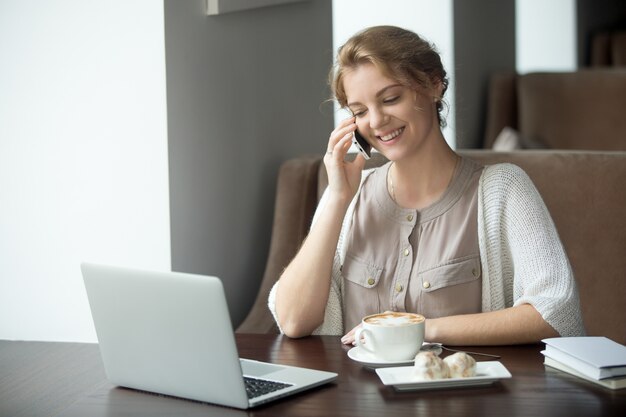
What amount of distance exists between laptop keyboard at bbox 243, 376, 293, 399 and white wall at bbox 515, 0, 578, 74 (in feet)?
13.4

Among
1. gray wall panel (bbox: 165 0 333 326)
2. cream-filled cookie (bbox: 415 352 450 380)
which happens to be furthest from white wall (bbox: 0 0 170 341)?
cream-filled cookie (bbox: 415 352 450 380)

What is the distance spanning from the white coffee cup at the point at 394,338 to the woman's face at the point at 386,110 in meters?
0.54

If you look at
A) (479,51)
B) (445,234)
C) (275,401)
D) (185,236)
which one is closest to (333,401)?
(275,401)

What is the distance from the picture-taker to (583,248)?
2498 millimetres

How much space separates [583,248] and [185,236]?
101cm

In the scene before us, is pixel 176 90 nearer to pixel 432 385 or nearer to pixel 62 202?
pixel 62 202

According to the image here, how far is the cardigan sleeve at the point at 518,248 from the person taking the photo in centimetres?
185

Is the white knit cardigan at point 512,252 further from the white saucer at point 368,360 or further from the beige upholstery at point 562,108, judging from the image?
the beige upholstery at point 562,108

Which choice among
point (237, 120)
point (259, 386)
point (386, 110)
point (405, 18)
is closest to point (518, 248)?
point (386, 110)

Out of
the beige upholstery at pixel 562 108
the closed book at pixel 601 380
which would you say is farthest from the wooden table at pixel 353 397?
the beige upholstery at pixel 562 108

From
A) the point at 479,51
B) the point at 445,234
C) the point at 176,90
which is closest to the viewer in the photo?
the point at 445,234

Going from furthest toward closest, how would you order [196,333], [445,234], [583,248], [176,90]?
[583,248], [176,90], [445,234], [196,333]

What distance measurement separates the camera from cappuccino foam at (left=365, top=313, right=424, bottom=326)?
1.56m

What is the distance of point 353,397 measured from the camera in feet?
4.58
